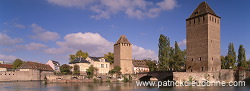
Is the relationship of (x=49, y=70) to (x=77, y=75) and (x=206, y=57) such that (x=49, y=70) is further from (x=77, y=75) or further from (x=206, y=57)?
(x=206, y=57)

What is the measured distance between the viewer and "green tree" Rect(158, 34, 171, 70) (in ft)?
173

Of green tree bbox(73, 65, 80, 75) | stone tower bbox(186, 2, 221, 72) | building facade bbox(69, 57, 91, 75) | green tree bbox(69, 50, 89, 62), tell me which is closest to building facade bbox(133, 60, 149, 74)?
green tree bbox(69, 50, 89, 62)

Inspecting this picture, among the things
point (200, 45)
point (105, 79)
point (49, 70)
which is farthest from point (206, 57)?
point (49, 70)

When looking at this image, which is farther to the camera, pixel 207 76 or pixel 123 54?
pixel 123 54

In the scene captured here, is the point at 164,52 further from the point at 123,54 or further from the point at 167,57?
the point at 123,54

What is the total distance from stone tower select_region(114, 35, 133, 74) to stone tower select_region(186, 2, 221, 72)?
23.2 metres

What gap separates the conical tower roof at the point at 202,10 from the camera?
46.5m

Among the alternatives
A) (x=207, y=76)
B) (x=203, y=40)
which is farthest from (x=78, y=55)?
(x=207, y=76)

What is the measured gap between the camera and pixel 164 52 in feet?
174

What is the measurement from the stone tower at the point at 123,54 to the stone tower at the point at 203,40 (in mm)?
23213

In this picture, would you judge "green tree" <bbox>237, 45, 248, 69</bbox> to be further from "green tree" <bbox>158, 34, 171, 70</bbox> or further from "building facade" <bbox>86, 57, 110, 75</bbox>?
"building facade" <bbox>86, 57, 110, 75</bbox>

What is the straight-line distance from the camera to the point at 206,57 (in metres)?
45.7

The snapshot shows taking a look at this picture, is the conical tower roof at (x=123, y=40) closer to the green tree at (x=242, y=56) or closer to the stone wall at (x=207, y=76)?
the green tree at (x=242, y=56)

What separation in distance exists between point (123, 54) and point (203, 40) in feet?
89.6
